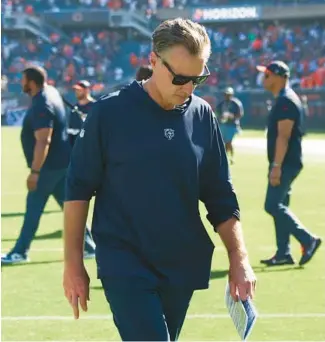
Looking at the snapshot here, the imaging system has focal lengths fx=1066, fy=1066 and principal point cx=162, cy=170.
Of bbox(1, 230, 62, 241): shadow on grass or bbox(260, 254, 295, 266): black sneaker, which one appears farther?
bbox(1, 230, 62, 241): shadow on grass

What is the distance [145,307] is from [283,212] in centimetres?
630

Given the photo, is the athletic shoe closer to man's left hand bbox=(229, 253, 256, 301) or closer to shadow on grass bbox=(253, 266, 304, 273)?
shadow on grass bbox=(253, 266, 304, 273)

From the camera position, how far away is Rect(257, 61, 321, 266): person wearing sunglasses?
34.6 ft

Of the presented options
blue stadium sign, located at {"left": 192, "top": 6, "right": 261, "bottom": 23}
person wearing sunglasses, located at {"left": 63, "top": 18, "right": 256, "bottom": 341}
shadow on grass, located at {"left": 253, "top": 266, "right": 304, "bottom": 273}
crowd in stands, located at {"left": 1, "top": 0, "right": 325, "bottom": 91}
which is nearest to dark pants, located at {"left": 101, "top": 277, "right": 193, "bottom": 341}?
person wearing sunglasses, located at {"left": 63, "top": 18, "right": 256, "bottom": 341}

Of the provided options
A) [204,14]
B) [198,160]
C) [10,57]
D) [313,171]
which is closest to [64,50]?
[10,57]

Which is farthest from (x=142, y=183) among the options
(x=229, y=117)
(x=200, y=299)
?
(x=229, y=117)

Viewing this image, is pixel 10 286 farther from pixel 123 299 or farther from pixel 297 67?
pixel 297 67

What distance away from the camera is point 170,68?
15.3 feet

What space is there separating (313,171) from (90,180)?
1901 centimetres

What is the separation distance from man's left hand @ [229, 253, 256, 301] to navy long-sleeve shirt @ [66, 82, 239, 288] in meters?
0.14

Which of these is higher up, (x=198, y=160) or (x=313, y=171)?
(x=198, y=160)

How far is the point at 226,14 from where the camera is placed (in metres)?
56.7

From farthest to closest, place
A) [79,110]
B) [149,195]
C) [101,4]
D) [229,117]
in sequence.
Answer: [101,4]
[229,117]
[79,110]
[149,195]

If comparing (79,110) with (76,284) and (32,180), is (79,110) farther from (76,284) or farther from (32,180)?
(76,284)
